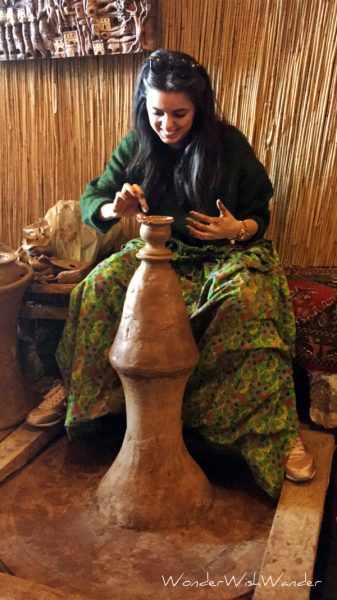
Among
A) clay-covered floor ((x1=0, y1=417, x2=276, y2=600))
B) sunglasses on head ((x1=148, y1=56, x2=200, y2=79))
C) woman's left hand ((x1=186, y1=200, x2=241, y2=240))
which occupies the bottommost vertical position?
clay-covered floor ((x1=0, y1=417, x2=276, y2=600))

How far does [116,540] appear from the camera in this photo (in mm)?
1476

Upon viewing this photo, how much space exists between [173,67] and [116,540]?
55.4 inches

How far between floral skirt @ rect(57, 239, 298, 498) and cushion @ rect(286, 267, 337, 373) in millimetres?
127

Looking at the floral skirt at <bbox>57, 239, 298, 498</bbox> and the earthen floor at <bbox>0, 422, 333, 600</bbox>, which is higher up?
the floral skirt at <bbox>57, 239, 298, 498</bbox>

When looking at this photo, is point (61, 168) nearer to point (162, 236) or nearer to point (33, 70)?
point (33, 70)

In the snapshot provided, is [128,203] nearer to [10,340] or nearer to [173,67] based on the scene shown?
[173,67]

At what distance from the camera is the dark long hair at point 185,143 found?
172 centimetres

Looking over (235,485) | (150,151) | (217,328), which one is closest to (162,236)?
(217,328)

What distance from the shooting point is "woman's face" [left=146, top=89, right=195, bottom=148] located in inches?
67.2

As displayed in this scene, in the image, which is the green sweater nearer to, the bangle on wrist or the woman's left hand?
the bangle on wrist

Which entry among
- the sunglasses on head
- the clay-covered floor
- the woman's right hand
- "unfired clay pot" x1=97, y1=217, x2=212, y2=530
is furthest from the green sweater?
the clay-covered floor

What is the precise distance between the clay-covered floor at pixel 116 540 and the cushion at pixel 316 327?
0.43 meters

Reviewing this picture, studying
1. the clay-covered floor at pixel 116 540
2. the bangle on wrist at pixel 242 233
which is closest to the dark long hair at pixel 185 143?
the bangle on wrist at pixel 242 233

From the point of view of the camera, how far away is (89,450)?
1883 millimetres
